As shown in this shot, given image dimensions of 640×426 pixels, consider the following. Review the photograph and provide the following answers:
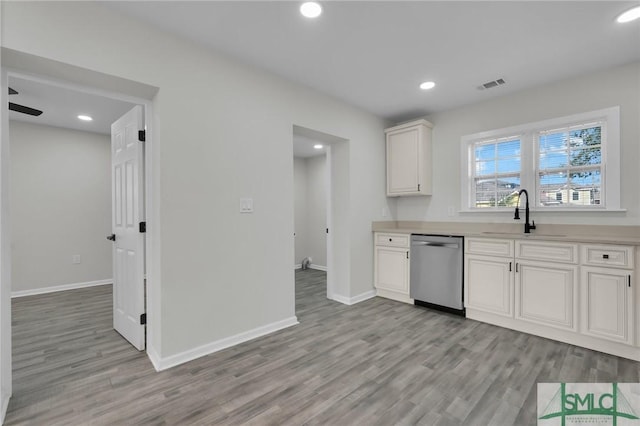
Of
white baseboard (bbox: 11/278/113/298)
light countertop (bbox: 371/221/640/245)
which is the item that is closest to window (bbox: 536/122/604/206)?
light countertop (bbox: 371/221/640/245)

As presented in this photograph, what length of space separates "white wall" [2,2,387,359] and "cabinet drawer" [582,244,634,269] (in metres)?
2.70

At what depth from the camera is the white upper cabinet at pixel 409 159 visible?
391 centimetres

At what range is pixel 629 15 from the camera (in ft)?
6.70

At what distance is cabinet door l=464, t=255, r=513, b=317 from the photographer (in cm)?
292

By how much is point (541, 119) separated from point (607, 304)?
1.96m

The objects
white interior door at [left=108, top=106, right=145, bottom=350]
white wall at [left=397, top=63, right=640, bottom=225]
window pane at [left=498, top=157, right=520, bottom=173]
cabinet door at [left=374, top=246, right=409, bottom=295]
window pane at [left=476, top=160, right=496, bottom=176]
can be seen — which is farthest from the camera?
cabinet door at [left=374, top=246, right=409, bottom=295]

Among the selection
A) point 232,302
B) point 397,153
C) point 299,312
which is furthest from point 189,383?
point 397,153

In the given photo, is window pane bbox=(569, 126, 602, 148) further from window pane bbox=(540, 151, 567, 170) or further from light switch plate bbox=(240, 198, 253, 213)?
light switch plate bbox=(240, 198, 253, 213)

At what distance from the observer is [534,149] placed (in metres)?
3.26

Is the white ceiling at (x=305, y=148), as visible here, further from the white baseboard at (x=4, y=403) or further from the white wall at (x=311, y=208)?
the white baseboard at (x=4, y=403)

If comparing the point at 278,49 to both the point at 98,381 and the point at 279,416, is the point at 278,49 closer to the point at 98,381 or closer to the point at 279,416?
the point at 279,416

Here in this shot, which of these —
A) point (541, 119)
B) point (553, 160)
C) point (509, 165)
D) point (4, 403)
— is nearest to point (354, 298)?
point (509, 165)

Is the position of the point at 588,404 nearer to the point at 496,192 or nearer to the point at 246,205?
the point at 496,192

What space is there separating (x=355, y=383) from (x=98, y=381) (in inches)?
71.0
